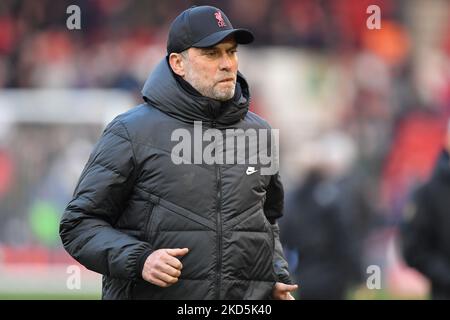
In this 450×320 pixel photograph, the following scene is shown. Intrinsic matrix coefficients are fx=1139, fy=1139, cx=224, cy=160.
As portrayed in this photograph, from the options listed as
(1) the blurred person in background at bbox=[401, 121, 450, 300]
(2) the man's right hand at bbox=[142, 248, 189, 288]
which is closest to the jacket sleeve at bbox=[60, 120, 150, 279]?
(2) the man's right hand at bbox=[142, 248, 189, 288]

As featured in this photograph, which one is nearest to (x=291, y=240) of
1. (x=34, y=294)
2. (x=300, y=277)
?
(x=300, y=277)

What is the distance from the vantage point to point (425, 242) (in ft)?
24.9

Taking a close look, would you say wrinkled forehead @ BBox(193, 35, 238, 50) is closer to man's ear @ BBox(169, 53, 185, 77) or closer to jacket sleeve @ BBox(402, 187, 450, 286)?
man's ear @ BBox(169, 53, 185, 77)

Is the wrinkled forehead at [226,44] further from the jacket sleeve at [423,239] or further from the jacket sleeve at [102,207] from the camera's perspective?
the jacket sleeve at [423,239]

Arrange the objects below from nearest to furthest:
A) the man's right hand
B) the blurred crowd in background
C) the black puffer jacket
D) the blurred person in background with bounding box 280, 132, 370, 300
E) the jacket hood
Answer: the man's right hand < the black puffer jacket < the jacket hood < the blurred person in background with bounding box 280, 132, 370, 300 < the blurred crowd in background

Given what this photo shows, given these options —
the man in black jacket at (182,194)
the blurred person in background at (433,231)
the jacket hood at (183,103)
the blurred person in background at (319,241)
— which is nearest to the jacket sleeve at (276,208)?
the man in black jacket at (182,194)

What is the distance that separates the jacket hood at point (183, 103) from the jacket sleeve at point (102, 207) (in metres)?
0.20

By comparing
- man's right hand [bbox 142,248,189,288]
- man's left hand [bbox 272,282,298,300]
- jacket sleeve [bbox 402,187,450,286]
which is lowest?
jacket sleeve [bbox 402,187,450,286]

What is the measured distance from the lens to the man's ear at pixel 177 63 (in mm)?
4750

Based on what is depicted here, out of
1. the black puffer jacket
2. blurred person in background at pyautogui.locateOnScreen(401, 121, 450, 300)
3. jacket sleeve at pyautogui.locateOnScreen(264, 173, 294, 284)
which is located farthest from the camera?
blurred person in background at pyautogui.locateOnScreen(401, 121, 450, 300)

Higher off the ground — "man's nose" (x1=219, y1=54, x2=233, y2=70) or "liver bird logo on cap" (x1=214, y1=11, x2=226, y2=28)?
"liver bird logo on cap" (x1=214, y1=11, x2=226, y2=28)

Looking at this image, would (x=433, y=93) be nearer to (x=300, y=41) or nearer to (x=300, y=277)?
(x=300, y=41)

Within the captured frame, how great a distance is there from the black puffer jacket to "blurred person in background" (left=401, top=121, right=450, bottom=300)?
3.02 meters

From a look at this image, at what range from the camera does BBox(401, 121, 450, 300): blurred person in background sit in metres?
7.47
